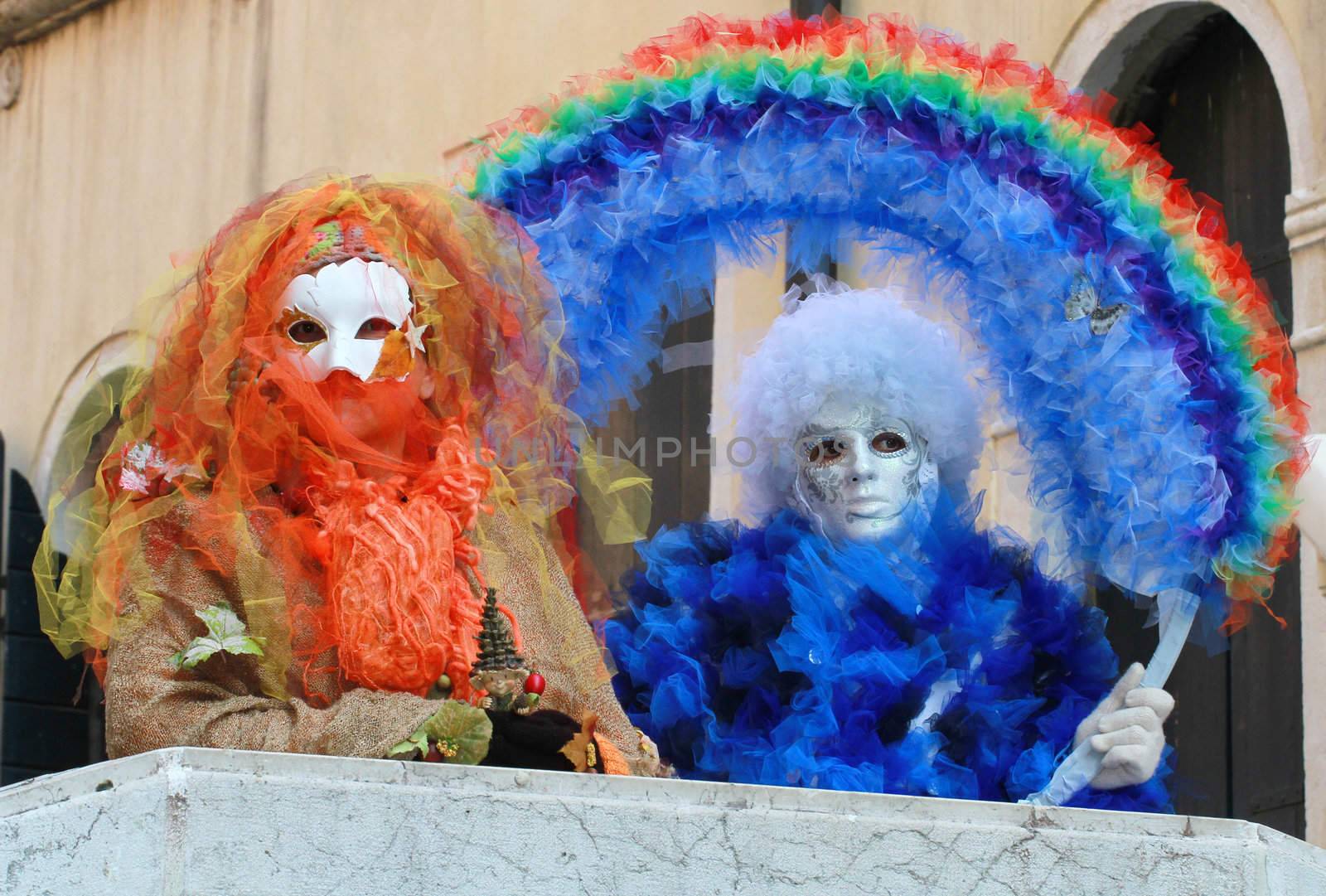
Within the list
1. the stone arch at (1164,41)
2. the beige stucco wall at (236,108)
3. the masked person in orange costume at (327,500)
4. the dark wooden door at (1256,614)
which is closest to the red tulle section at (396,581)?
the masked person in orange costume at (327,500)

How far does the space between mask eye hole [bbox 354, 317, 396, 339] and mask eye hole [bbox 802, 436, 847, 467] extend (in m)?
1.02

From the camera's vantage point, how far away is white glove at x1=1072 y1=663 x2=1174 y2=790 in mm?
3703

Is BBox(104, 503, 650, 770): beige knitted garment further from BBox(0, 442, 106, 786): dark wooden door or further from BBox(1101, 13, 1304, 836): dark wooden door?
BBox(0, 442, 106, 786): dark wooden door

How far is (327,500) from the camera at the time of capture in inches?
131

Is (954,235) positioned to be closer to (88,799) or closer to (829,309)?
(829,309)

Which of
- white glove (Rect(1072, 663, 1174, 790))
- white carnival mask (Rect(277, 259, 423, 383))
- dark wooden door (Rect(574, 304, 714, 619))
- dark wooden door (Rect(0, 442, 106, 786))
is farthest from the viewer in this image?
dark wooden door (Rect(0, 442, 106, 786))

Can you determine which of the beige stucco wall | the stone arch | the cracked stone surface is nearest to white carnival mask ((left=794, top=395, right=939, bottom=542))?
the beige stucco wall

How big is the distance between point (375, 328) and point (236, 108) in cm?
570

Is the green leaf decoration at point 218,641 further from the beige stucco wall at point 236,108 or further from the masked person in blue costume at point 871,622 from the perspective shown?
the beige stucco wall at point 236,108

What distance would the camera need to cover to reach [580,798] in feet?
8.01

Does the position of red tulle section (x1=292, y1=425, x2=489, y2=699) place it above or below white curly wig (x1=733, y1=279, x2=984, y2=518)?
below

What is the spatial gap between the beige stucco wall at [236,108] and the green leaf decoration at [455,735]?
242 cm

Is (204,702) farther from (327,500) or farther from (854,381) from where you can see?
(854,381)

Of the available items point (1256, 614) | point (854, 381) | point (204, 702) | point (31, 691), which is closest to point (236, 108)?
point (31, 691)
